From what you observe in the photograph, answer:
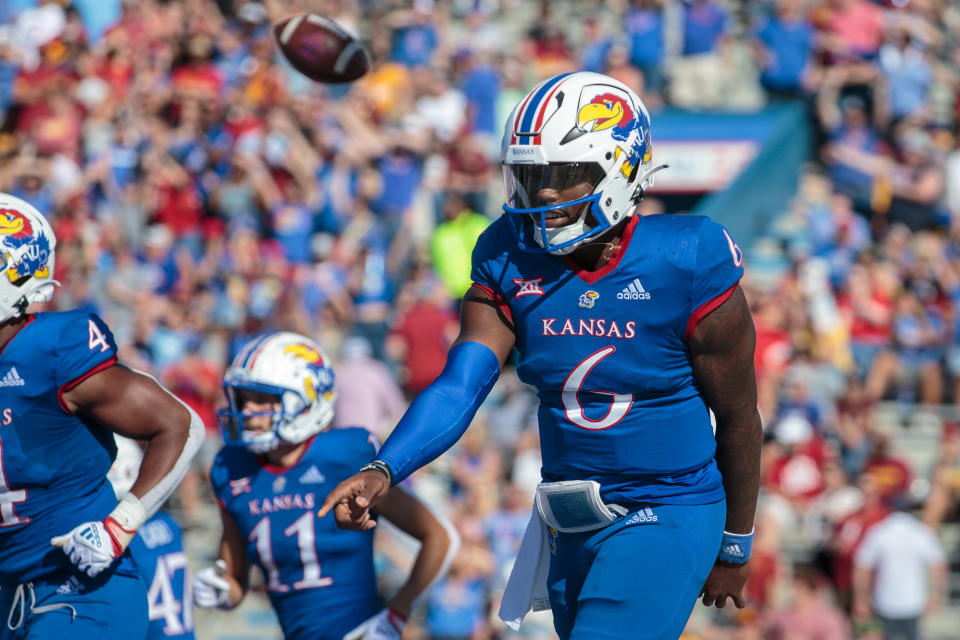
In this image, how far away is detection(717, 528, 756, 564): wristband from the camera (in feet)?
15.5

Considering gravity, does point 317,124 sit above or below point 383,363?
above

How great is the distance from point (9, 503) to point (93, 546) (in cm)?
38

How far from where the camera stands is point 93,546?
194 inches

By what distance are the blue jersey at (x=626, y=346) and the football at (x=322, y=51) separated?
1.97m

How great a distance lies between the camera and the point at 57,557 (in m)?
5.11

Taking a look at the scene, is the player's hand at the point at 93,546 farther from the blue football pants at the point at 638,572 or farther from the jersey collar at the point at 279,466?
the blue football pants at the point at 638,572

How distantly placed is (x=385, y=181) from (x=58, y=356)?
8.76 m

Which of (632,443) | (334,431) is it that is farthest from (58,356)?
(632,443)

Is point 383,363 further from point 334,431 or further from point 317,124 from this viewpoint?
point 334,431

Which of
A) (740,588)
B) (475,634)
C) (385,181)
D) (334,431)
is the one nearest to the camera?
(740,588)

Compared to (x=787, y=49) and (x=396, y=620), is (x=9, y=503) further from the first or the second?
(x=787, y=49)

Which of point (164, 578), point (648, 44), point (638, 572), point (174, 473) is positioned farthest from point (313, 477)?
point (648, 44)

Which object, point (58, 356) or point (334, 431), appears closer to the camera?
point (58, 356)

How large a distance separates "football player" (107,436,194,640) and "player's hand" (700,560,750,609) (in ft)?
8.28
